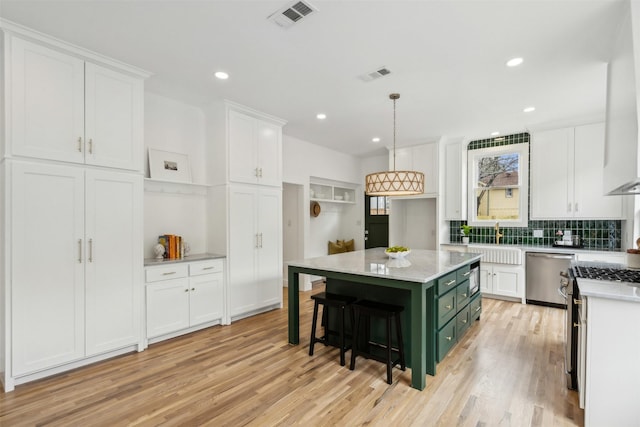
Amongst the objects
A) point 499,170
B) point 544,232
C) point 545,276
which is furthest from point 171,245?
point 544,232

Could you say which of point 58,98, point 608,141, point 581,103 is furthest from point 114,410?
point 581,103

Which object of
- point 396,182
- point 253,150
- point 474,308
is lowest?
point 474,308

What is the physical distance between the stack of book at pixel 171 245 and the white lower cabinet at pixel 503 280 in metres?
4.63

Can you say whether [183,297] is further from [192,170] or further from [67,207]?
[192,170]

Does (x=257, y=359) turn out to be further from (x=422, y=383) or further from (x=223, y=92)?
(x=223, y=92)

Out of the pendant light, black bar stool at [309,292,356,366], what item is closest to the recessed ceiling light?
the pendant light

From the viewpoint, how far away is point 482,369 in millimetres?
2770

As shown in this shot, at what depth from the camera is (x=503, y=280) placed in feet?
16.4

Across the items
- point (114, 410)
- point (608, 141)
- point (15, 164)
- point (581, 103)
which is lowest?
point (114, 410)

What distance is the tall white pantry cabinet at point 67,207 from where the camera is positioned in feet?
8.09

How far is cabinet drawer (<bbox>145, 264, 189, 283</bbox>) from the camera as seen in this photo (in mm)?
3291

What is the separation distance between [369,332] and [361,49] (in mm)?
2572

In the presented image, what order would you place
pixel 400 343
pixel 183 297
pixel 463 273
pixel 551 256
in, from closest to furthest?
pixel 400 343, pixel 463 273, pixel 183 297, pixel 551 256

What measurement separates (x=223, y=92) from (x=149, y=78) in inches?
30.1
